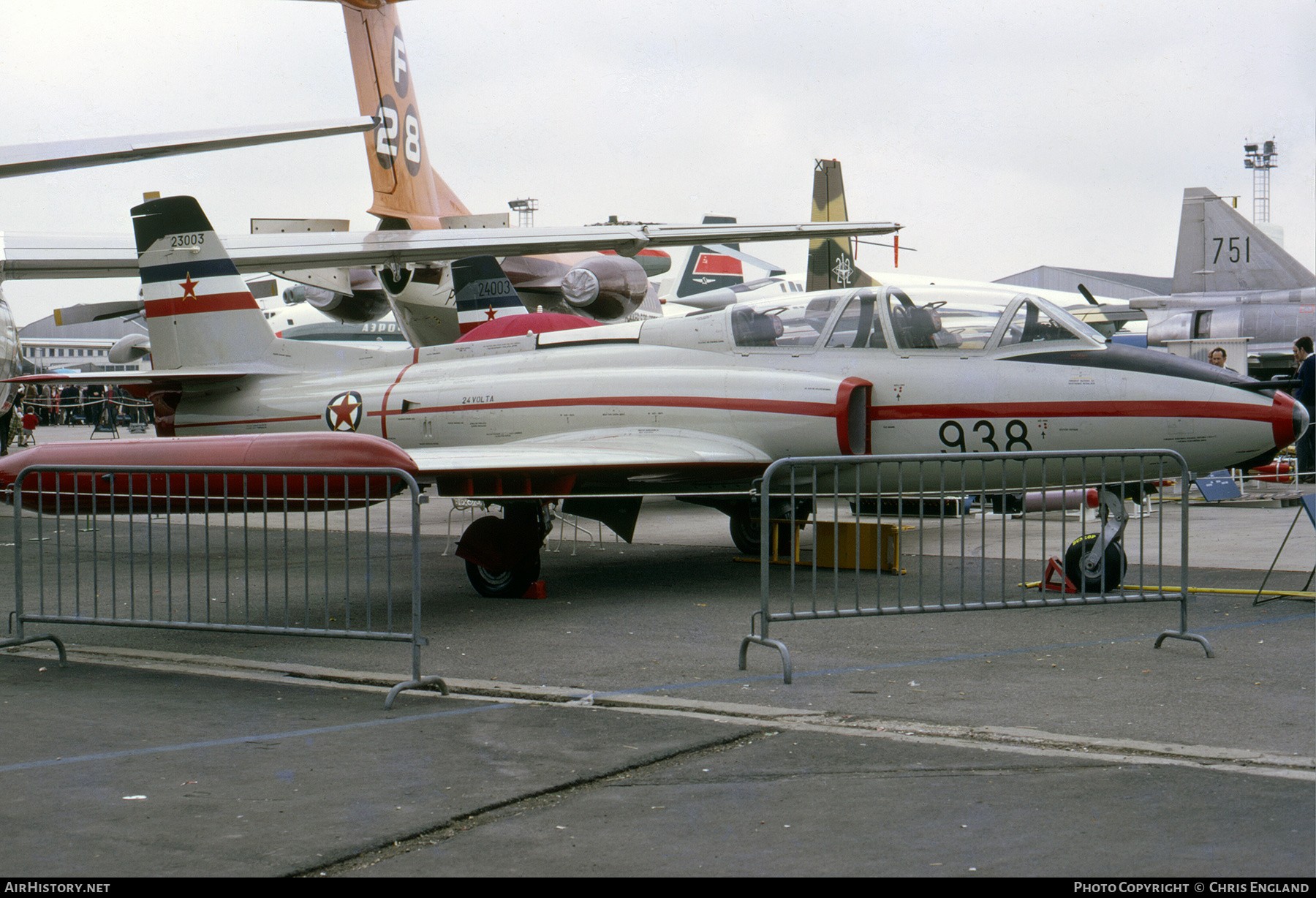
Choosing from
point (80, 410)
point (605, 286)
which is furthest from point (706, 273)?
point (80, 410)

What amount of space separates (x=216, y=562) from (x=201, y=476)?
3087mm

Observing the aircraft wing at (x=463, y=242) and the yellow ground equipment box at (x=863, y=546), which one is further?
the aircraft wing at (x=463, y=242)

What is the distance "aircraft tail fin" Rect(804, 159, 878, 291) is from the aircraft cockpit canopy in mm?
21756

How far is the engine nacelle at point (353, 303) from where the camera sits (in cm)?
2233

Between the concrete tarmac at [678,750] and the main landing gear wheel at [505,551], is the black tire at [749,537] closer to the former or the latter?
the main landing gear wheel at [505,551]

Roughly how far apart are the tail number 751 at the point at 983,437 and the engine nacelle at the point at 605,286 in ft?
36.0

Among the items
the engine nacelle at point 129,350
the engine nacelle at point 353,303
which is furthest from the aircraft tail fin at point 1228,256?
the engine nacelle at point 129,350

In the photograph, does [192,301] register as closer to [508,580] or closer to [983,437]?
[508,580]

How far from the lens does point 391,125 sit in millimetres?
21156

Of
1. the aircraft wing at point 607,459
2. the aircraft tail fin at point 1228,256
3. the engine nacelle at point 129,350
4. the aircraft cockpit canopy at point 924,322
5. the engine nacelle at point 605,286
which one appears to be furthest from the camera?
the engine nacelle at point 129,350

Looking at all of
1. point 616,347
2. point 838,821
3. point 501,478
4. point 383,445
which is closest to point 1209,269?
point 616,347

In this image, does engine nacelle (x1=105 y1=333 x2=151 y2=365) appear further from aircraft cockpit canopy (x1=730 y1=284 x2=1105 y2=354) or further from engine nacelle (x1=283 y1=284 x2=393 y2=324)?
aircraft cockpit canopy (x1=730 y1=284 x2=1105 y2=354)

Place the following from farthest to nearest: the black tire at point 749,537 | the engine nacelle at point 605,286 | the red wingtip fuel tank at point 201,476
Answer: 1. the engine nacelle at point 605,286
2. the black tire at point 749,537
3. the red wingtip fuel tank at point 201,476

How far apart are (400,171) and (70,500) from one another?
14.5 meters
